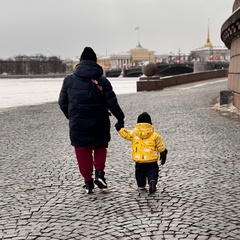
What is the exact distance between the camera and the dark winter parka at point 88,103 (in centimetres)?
427

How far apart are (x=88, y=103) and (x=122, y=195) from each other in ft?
3.12

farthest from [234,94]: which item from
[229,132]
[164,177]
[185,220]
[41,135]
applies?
[185,220]

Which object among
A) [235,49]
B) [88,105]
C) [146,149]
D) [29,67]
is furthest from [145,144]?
[29,67]

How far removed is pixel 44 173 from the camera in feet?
17.4

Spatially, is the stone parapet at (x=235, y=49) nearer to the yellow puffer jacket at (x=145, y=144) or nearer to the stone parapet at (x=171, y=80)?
Result: the yellow puffer jacket at (x=145, y=144)

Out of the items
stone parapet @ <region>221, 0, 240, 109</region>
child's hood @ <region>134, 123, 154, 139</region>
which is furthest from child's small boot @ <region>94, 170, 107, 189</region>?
stone parapet @ <region>221, 0, 240, 109</region>

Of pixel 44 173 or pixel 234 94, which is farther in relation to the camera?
pixel 234 94

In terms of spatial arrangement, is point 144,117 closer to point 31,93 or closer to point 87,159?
point 87,159

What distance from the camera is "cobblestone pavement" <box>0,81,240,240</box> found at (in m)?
3.41

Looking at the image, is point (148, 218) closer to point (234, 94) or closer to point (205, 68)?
point (234, 94)

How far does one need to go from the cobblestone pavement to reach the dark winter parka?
0.60 meters

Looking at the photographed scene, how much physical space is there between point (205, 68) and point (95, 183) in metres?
40.5

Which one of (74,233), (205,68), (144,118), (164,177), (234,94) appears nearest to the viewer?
(74,233)

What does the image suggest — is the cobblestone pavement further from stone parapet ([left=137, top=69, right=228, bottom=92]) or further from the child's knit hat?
stone parapet ([left=137, top=69, right=228, bottom=92])
